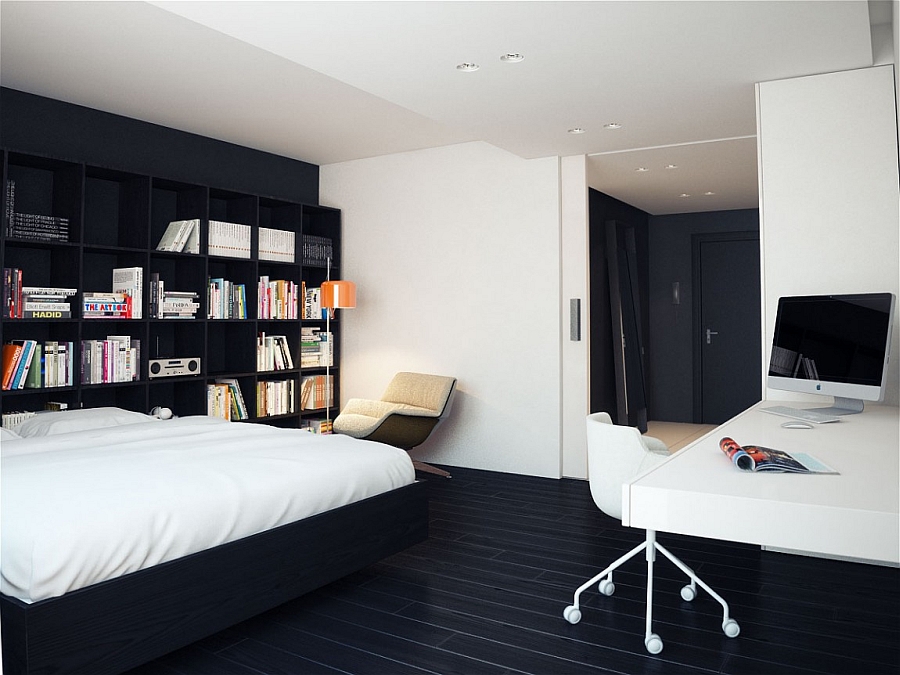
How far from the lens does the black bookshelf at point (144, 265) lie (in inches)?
183

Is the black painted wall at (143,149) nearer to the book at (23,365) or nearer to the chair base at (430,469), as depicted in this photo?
the book at (23,365)

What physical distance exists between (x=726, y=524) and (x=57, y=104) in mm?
4985

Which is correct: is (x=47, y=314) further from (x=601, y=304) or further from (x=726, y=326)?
(x=726, y=326)

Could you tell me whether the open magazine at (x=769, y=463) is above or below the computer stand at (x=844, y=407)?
below

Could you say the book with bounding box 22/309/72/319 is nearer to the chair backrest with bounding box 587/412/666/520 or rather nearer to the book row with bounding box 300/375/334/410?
the book row with bounding box 300/375/334/410

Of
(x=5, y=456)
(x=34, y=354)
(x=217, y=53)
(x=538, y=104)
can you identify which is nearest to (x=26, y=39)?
(x=217, y=53)

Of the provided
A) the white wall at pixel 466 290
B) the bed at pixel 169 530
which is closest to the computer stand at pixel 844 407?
the bed at pixel 169 530

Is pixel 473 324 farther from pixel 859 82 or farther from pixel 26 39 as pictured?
pixel 26 39

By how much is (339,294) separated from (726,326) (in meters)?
4.42

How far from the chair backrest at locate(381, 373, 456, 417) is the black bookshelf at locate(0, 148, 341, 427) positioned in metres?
0.87

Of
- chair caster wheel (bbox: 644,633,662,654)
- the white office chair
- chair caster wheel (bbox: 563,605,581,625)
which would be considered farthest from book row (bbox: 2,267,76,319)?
chair caster wheel (bbox: 644,633,662,654)

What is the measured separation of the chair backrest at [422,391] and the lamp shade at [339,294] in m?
0.73

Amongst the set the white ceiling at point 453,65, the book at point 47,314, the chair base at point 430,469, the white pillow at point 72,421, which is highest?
the white ceiling at point 453,65

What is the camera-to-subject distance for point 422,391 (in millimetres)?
5816
